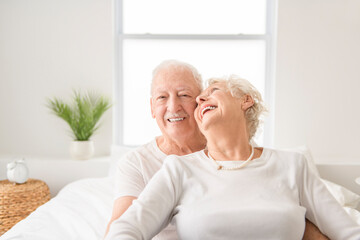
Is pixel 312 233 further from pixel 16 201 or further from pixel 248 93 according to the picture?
pixel 16 201

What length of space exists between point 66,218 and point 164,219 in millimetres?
1220

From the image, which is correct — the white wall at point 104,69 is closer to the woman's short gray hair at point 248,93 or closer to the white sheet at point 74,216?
the white sheet at point 74,216

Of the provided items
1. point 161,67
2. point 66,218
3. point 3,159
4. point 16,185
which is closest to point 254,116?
point 161,67

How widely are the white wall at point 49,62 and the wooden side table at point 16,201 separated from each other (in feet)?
2.55

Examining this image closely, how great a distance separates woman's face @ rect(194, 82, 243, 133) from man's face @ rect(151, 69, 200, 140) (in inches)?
7.2

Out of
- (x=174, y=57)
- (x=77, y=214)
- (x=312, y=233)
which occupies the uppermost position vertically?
(x=174, y=57)

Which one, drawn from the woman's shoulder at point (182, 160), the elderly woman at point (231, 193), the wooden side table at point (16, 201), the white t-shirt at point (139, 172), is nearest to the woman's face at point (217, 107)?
the elderly woman at point (231, 193)

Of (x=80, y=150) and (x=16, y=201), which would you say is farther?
(x=80, y=150)

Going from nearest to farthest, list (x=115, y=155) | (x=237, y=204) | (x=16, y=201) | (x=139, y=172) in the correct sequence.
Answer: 1. (x=237, y=204)
2. (x=139, y=172)
3. (x=16, y=201)
4. (x=115, y=155)

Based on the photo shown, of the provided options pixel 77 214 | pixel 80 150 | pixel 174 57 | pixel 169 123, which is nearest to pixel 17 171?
pixel 80 150

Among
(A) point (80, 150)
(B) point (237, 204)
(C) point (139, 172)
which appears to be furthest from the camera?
(A) point (80, 150)

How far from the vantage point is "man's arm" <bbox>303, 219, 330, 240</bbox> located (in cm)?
111

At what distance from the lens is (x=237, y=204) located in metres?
1.04

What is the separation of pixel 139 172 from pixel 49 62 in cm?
267
